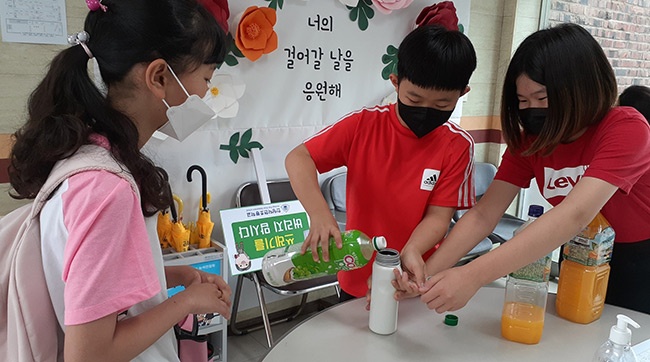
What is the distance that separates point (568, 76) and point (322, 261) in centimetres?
72

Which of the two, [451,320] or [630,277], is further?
[630,277]

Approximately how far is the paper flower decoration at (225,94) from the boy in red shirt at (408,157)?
1170mm

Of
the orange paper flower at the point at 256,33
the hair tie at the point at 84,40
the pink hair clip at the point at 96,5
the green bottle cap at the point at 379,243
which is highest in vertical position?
the orange paper flower at the point at 256,33

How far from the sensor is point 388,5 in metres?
2.97

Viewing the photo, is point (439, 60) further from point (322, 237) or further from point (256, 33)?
point (256, 33)

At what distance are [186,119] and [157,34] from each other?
225 millimetres

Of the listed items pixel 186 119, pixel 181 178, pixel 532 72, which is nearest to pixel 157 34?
pixel 186 119

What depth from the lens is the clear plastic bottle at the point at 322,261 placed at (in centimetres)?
111

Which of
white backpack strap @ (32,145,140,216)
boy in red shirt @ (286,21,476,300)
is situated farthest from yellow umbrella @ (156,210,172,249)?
white backpack strap @ (32,145,140,216)

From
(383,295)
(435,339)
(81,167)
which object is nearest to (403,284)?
(383,295)

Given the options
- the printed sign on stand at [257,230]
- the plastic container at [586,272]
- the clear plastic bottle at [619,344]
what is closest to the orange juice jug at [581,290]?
the plastic container at [586,272]

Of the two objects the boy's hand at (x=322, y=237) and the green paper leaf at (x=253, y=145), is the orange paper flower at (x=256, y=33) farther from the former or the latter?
the boy's hand at (x=322, y=237)

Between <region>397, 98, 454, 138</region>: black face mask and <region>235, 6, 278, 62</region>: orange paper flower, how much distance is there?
52.3 inches

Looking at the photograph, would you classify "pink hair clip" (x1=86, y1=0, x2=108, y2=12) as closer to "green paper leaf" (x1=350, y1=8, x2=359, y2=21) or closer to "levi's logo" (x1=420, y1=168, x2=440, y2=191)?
"levi's logo" (x1=420, y1=168, x2=440, y2=191)
